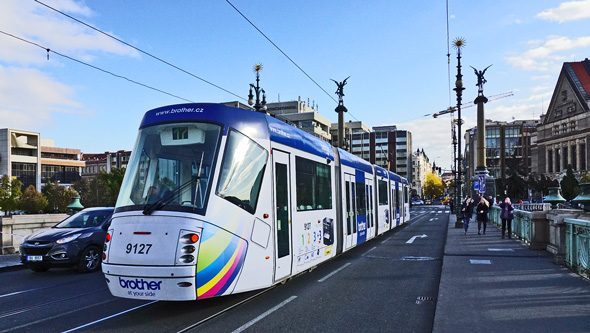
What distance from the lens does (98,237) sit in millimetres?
12078

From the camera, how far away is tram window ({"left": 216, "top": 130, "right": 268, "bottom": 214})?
23.1 ft

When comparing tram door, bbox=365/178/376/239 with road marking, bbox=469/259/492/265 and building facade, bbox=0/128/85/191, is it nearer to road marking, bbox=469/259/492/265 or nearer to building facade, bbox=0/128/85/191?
road marking, bbox=469/259/492/265

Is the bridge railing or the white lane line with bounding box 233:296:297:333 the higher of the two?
the bridge railing

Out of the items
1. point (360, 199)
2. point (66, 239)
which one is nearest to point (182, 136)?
point (66, 239)

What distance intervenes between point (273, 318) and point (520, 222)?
47.7 feet

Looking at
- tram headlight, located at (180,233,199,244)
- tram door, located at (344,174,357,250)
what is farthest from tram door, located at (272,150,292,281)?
tram door, located at (344,174,357,250)

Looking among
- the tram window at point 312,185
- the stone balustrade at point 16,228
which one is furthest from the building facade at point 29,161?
the tram window at point 312,185

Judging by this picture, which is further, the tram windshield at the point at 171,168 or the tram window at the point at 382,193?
the tram window at the point at 382,193

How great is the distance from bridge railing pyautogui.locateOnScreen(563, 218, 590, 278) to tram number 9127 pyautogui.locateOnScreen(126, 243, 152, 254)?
25.3 ft

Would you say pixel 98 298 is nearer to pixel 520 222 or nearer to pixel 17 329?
pixel 17 329

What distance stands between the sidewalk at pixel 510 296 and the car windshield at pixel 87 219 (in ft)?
29.2

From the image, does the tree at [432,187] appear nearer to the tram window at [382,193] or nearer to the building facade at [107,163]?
the building facade at [107,163]

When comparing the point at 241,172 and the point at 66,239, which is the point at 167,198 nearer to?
the point at 241,172

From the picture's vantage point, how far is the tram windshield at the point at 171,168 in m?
6.72
